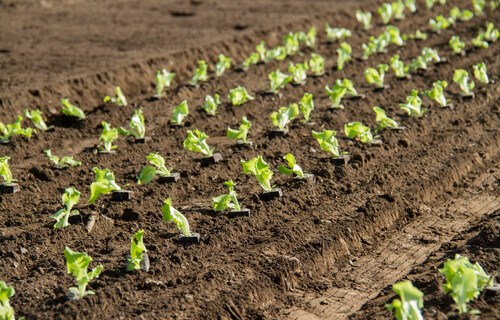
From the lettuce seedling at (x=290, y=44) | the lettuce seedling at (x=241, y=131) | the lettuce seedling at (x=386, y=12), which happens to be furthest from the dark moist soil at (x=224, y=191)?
the lettuce seedling at (x=386, y=12)

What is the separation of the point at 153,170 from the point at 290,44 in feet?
14.7

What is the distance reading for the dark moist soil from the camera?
3432 mm

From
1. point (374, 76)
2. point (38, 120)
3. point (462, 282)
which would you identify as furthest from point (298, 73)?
point (462, 282)

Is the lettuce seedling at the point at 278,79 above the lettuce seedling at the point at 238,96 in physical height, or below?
above

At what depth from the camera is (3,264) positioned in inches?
145

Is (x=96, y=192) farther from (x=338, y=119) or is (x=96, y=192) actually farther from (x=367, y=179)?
(x=338, y=119)

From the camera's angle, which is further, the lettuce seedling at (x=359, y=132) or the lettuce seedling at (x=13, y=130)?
the lettuce seedling at (x=13, y=130)

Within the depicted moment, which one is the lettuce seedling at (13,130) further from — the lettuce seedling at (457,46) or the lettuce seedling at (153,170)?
the lettuce seedling at (457,46)

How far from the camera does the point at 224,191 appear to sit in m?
4.65

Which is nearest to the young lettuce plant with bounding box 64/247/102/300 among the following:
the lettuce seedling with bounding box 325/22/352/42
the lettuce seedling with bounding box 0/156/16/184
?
the lettuce seedling with bounding box 0/156/16/184

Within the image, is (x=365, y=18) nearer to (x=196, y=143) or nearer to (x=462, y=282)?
(x=196, y=143)

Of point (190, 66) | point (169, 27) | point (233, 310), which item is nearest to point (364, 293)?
point (233, 310)

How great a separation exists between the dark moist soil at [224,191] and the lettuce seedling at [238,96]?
0.27ft

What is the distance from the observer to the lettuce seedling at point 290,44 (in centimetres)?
838
